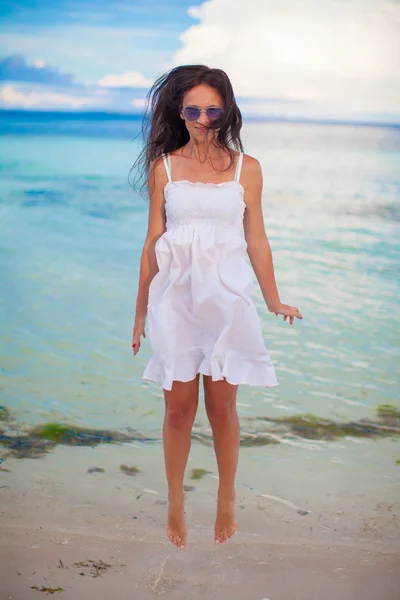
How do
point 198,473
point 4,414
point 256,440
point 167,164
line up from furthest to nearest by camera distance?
point 4,414
point 256,440
point 198,473
point 167,164

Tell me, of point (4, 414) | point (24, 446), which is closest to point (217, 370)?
point (24, 446)

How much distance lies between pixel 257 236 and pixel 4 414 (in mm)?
2831

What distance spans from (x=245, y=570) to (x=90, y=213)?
7.40 metres

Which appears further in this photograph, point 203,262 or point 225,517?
point 225,517

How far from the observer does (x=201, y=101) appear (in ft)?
8.59

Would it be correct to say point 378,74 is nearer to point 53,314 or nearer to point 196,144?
point 53,314

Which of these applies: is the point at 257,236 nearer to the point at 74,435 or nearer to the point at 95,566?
the point at 95,566

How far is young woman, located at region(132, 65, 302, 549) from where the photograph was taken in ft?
8.64

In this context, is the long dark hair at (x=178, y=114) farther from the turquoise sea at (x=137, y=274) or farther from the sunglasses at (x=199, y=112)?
the turquoise sea at (x=137, y=274)

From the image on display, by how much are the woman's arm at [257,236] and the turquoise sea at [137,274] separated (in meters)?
1.78

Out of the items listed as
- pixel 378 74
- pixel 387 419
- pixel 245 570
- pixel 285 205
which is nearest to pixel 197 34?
pixel 378 74

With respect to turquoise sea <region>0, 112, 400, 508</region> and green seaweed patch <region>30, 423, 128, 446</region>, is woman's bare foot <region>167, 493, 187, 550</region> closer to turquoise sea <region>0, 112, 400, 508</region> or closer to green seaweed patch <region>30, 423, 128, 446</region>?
Result: turquoise sea <region>0, 112, 400, 508</region>

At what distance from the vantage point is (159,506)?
362 centimetres

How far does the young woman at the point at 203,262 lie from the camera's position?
2635 mm
